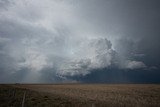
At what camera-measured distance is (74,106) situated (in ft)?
72.0

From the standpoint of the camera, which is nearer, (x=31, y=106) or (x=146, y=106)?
(x=31, y=106)

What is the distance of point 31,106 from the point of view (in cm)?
2136

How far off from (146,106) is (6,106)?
19435 mm

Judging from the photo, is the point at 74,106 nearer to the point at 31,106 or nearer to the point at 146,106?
the point at 31,106

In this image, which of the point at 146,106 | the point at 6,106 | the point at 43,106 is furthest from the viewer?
the point at 146,106

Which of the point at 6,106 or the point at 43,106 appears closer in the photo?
the point at 6,106

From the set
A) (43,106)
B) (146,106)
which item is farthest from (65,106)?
(146,106)

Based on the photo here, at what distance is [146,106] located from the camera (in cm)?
2703

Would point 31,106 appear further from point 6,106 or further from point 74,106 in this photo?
point 74,106

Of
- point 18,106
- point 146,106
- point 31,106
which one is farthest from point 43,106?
point 146,106

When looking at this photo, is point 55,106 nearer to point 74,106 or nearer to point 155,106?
point 74,106

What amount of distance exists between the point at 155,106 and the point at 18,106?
1967 cm

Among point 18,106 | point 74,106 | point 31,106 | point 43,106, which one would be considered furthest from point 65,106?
point 18,106

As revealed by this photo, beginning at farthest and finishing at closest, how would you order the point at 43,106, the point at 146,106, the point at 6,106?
1. the point at 146,106
2. the point at 43,106
3. the point at 6,106
